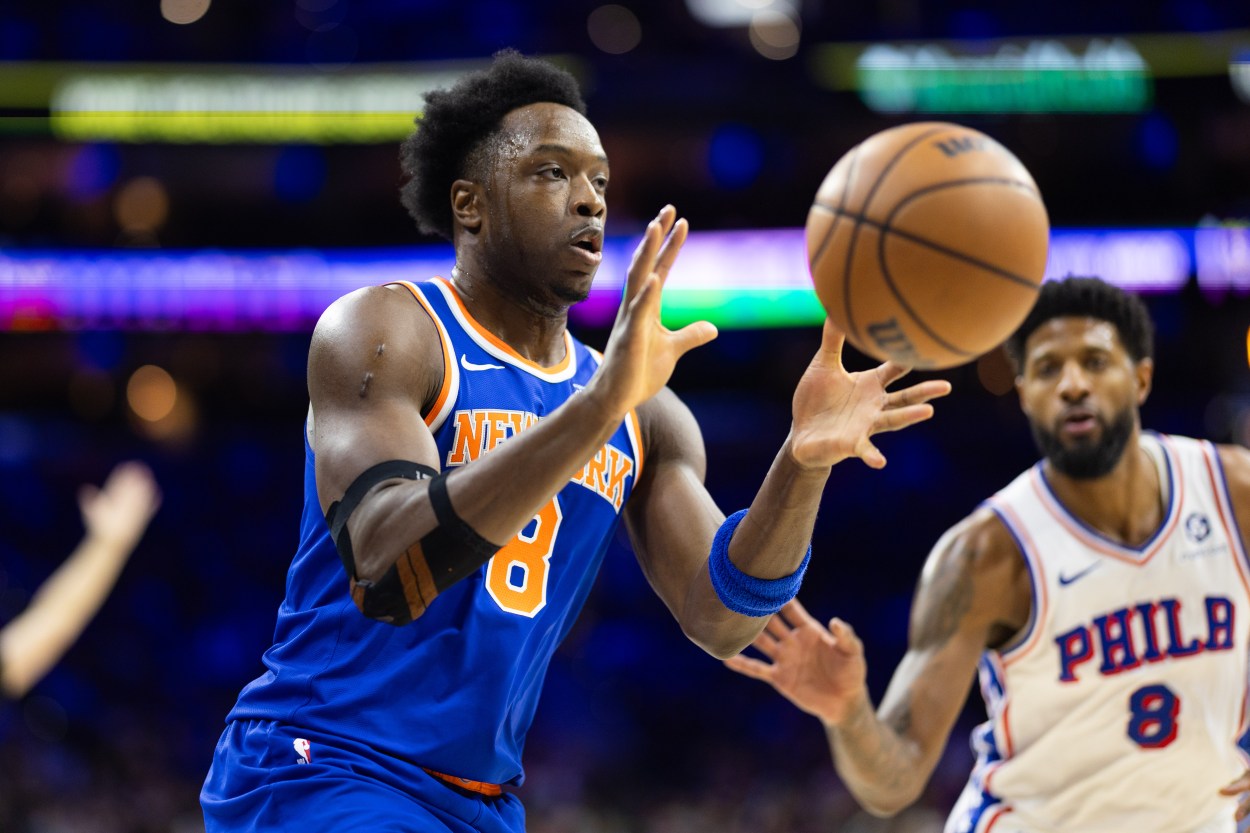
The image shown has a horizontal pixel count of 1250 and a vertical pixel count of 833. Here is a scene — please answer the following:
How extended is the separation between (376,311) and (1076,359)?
8.14ft

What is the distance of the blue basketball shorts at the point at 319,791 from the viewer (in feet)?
8.89

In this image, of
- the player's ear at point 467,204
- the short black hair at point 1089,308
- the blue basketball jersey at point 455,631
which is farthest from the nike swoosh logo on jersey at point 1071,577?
the player's ear at point 467,204

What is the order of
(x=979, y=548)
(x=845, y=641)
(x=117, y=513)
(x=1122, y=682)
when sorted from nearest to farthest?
(x=845, y=641) → (x=1122, y=682) → (x=979, y=548) → (x=117, y=513)

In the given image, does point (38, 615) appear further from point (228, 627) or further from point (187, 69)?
point (228, 627)

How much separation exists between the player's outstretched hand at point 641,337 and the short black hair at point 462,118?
1.00 meters

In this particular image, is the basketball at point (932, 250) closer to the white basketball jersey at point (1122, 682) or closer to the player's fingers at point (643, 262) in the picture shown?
the player's fingers at point (643, 262)

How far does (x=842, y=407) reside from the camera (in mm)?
3016

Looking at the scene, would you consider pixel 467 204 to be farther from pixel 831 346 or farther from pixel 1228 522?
pixel 1228 522

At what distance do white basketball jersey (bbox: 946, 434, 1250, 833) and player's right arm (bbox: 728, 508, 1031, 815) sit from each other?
0.31 ft

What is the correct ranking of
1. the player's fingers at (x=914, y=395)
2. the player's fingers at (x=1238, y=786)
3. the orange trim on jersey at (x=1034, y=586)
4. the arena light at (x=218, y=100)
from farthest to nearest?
the arena light at (x=218, y=100)
the orange trim on jersey at (x=1034, y=586)
the player's fingers at (x=1238, y=786)
the player's fingers at (x=914, y=395)

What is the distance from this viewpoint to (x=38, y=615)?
4.52 m

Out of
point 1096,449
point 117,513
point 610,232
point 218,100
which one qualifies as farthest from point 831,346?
point 218,100

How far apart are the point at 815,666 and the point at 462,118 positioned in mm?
1833

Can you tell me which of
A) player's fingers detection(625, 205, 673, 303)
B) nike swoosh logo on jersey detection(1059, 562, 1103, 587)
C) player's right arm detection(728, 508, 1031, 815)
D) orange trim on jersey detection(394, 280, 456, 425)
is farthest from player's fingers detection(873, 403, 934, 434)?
nike swoosh logo on jersey detection(1059, 562, 1103, 587)
